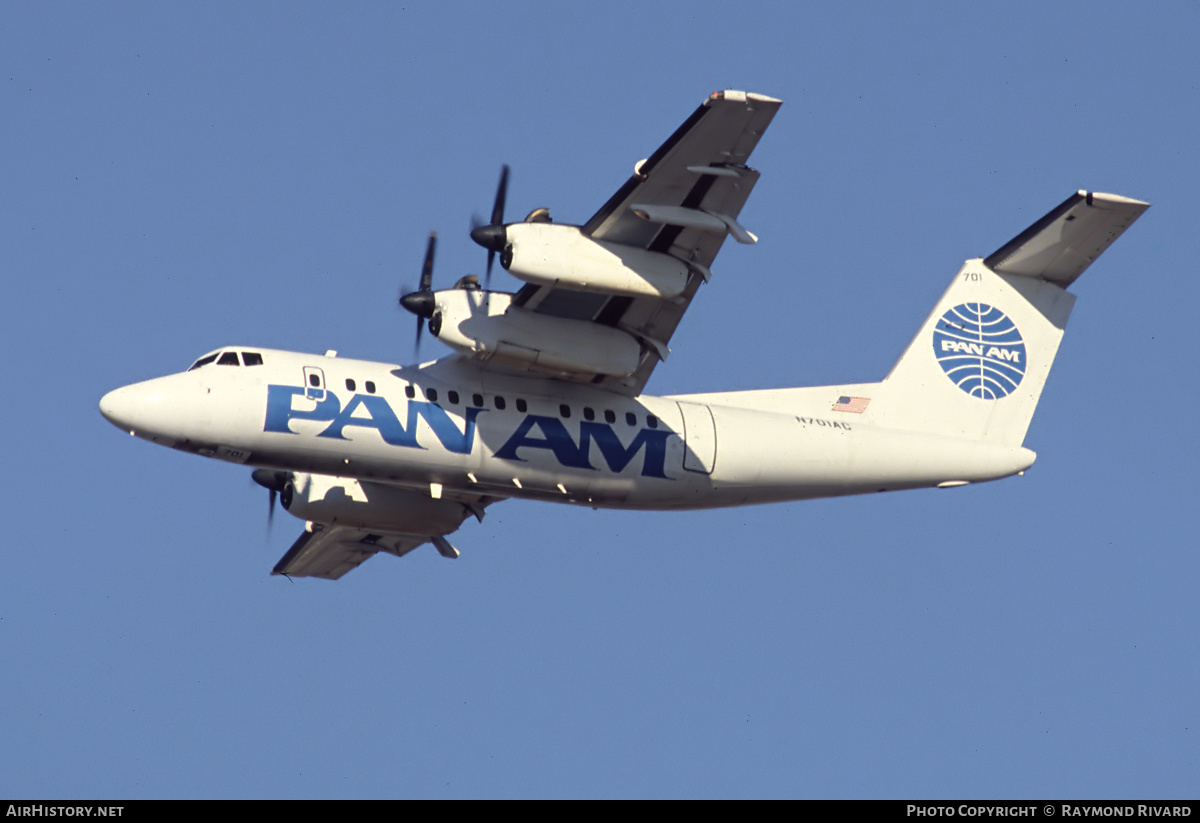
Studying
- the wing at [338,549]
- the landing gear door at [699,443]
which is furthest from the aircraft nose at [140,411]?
the landing gear door at [699,443]

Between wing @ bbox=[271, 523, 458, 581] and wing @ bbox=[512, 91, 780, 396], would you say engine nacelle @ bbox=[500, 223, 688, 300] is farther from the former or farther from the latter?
wing @ bbox=[271, 523, 458, 581]

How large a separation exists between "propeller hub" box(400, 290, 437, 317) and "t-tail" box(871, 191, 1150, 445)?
19.3 feet

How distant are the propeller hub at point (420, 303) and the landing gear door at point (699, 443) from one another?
10.9 ft

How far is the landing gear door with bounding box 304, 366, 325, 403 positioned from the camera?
1800 centimetres

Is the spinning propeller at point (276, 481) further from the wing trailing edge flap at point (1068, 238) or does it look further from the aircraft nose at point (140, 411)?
the wing trailing edge flap at point (1068, 238)

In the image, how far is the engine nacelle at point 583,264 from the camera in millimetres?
17266

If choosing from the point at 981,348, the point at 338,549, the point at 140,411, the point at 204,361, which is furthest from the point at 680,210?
the point at 338,549

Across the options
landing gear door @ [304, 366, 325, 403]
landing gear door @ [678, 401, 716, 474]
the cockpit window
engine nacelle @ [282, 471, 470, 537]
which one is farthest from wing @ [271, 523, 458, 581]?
landing gear door @ [678, 401, 716, 474]

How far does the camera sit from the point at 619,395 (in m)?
19.3

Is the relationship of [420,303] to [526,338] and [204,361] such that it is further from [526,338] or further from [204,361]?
[204,361]

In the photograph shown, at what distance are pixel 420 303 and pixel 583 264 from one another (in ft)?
6.72
